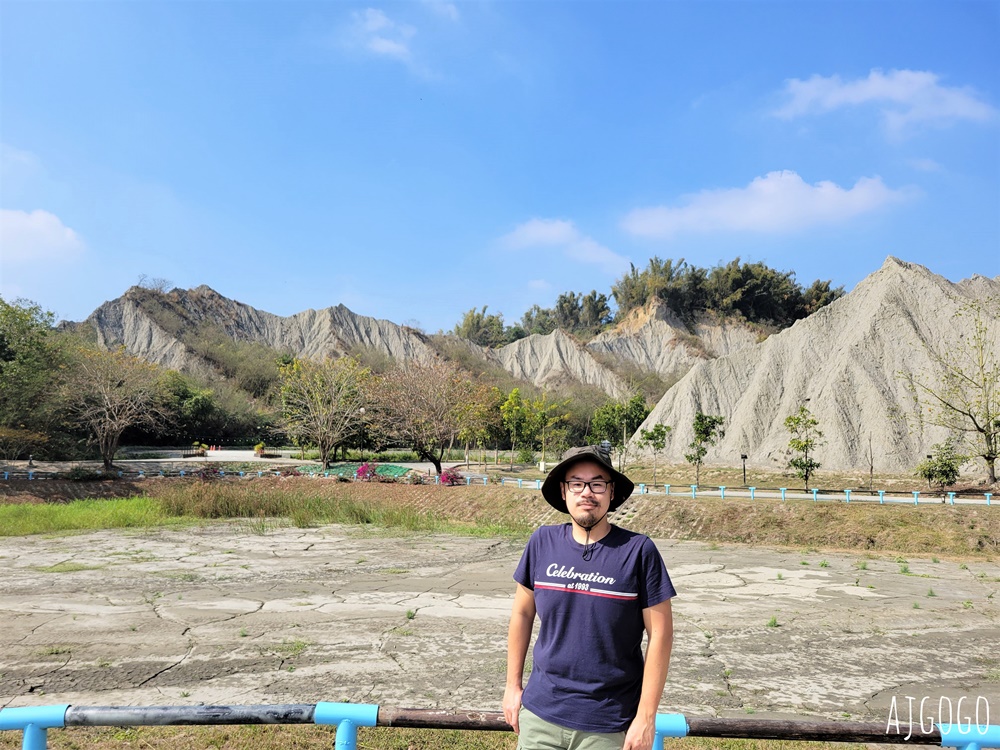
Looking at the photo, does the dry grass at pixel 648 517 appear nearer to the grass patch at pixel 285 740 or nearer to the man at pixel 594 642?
the grass patch at pixel 285 740

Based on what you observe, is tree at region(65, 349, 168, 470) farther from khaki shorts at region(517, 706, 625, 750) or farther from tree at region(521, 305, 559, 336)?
tree at region(521, 305, 559, 336)

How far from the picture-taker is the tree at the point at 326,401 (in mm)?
35469

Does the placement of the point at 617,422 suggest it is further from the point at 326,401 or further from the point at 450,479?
the point at 450,479

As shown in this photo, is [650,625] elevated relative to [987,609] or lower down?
elevated

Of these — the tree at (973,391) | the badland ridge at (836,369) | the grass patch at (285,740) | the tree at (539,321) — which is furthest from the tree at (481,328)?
the grass patch at (285,740)

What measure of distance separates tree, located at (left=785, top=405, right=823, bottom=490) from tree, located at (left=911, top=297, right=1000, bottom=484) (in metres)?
4.82

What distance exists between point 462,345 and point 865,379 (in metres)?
58.7

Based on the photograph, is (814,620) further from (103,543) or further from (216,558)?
(103,543)

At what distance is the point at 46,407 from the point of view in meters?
34.8

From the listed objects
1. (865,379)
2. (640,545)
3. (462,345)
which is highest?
(462,345)

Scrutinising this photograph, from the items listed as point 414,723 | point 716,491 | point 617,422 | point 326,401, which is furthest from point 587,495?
point 617,422

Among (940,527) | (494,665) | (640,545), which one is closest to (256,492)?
(494,665)

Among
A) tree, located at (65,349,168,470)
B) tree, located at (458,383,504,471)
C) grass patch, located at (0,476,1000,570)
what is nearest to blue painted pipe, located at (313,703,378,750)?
grass patch, located at (0,476,1000,570)

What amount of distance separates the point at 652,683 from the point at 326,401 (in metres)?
35.5
